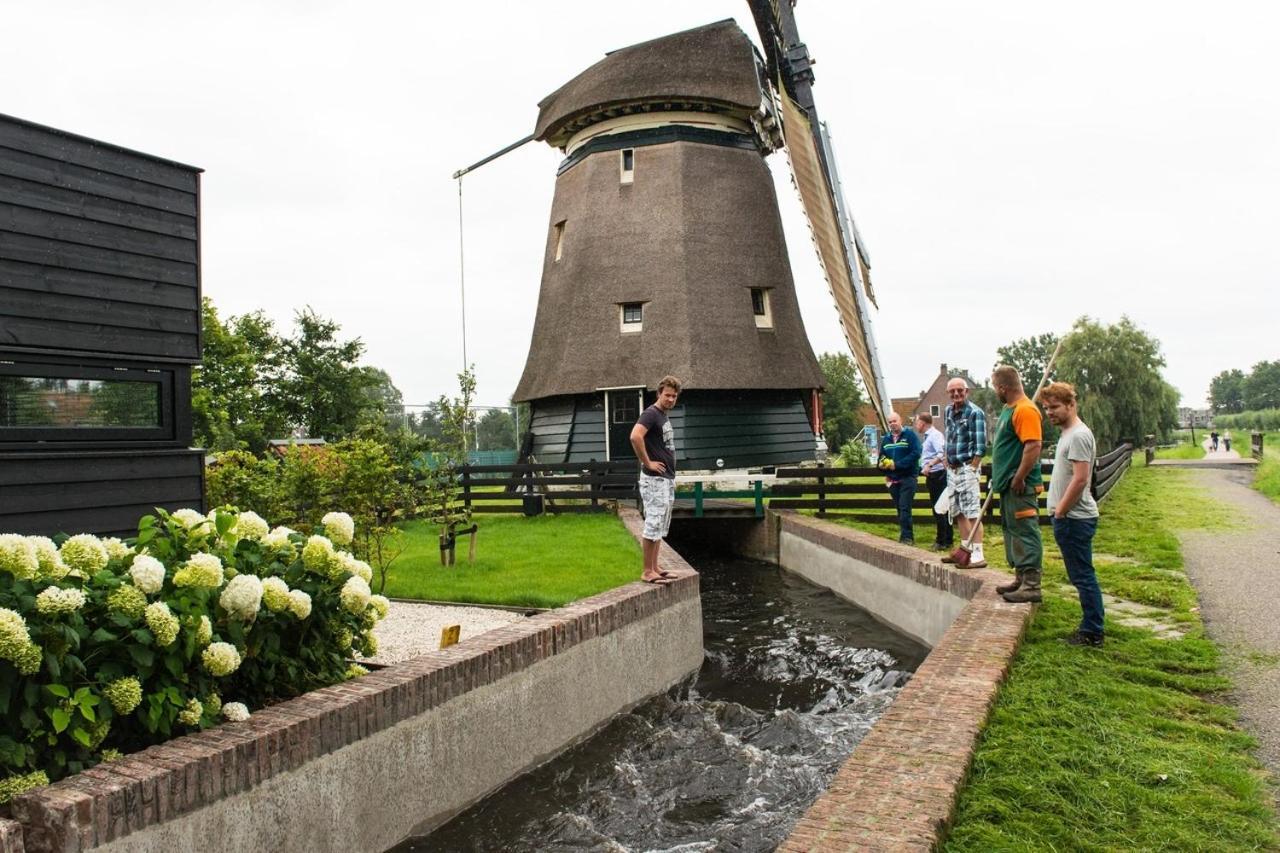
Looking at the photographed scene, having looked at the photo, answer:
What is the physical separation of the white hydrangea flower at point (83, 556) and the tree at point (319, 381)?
34.6m

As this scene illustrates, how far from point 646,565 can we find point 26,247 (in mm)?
5388

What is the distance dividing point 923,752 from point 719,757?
2536 millimetres

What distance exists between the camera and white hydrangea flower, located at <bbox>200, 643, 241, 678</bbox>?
14.0ft

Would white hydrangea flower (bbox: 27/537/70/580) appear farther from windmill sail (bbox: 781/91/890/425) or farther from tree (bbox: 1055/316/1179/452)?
tree (bbox: 1055/316/1179/452)

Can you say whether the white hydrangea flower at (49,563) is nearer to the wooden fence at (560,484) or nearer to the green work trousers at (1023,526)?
the green work trousers at (1023,526)

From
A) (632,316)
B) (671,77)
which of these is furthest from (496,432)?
(671,77)

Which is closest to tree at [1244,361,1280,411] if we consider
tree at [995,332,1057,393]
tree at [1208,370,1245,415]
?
tree at [1208,370,1245,415]

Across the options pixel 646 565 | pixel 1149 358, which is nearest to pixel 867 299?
pixel 646 565

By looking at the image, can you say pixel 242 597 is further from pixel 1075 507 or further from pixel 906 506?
pixel 906 506

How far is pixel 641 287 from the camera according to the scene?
19.6 metres

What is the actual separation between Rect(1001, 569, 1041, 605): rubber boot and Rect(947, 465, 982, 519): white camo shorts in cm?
157

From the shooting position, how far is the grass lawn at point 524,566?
862cm

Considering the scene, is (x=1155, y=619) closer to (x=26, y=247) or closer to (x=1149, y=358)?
(x=26, y=247)

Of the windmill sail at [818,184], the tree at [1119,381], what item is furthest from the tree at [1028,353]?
the windmill sail at [818,184]
